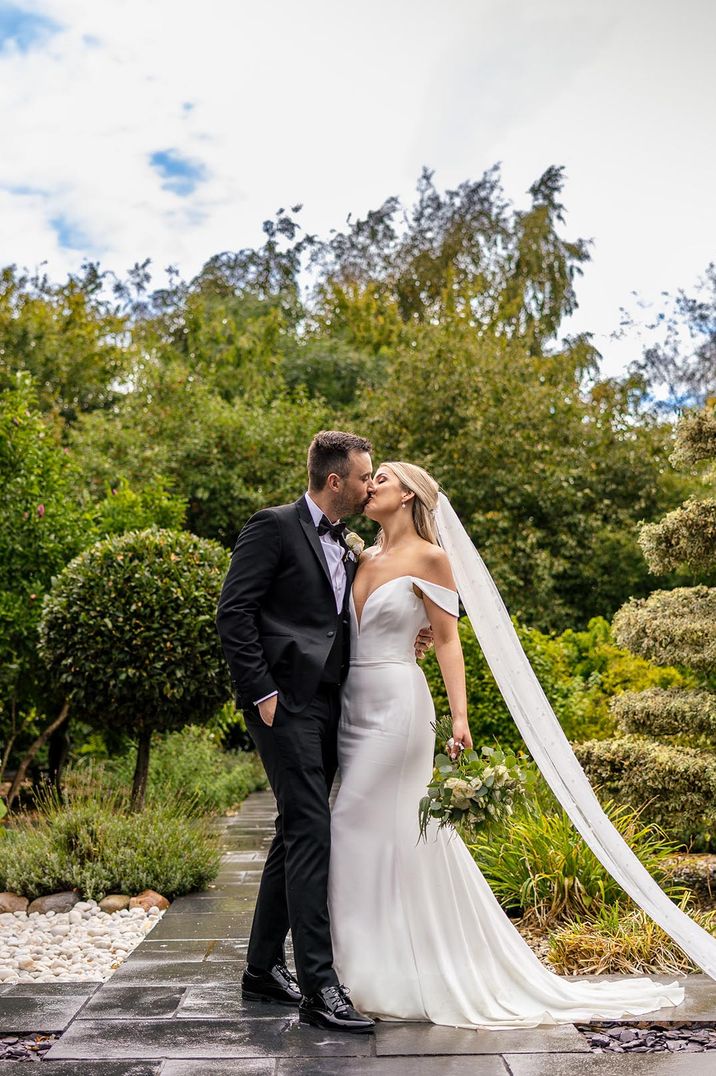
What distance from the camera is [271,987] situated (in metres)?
3.97

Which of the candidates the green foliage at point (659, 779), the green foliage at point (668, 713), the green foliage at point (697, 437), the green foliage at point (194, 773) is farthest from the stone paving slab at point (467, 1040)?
the green foliage at point (194, 773)

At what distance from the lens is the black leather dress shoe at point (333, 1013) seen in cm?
356

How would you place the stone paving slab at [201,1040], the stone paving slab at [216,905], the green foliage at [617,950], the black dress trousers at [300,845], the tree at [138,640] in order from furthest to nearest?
the tree at [138,640] < the stone paving slab at [216,905] < the green foliage at [617,950] < the black dress trousers at [300,845] < the stone paving slab at [201,1040]

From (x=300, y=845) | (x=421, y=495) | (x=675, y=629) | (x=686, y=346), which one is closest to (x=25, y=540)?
(x=675, y=629)

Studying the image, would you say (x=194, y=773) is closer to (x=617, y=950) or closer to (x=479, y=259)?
(x=617, y=950)

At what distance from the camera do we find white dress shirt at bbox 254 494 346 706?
13.4ft

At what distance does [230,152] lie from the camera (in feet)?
49.3

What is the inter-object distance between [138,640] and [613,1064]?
5.04 metres

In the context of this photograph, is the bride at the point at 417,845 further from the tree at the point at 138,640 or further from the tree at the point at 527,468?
the tree at the point at 527,468

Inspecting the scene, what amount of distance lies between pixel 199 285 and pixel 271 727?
25.4 m

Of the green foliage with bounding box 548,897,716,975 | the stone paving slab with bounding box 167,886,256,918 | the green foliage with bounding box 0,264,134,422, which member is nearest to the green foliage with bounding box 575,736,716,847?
the green foliage with bounding box 548,897,716,975

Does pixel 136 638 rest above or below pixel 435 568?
below

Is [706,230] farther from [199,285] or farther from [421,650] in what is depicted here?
[421,650]

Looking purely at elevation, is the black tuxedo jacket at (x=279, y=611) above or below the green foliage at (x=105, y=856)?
above
